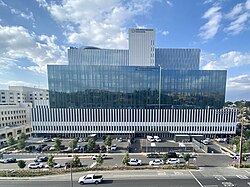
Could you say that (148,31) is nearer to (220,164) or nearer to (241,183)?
(220,164)

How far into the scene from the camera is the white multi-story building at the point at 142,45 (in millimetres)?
90750

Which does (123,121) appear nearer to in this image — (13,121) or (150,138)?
(150,138)

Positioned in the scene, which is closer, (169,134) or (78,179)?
(78,179)

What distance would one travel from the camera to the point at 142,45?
92.0m

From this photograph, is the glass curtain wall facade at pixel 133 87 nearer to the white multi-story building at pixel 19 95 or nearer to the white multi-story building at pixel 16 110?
the white multi-story building at pixel 16 110

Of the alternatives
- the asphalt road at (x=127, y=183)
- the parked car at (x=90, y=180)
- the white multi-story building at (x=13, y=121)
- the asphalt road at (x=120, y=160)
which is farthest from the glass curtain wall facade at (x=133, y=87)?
the parked car at (x=90, y=180)

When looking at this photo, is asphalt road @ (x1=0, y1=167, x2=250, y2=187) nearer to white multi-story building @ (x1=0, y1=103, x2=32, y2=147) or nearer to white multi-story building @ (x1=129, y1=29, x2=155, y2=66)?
white multi-story building @ (x1=0, y1=103, x2=32, y2=147)

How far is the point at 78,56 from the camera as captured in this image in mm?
110812

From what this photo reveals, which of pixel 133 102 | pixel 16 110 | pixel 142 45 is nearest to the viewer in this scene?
pixel 133 102

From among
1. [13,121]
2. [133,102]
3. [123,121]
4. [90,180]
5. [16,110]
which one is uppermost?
[133,102]

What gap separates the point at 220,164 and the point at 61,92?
2416 inches

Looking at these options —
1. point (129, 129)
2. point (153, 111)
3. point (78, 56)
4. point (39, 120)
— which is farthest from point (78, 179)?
point (78, 56)

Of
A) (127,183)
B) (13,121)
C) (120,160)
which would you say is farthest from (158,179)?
(13,121)

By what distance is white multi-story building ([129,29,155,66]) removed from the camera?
90.8 metres
